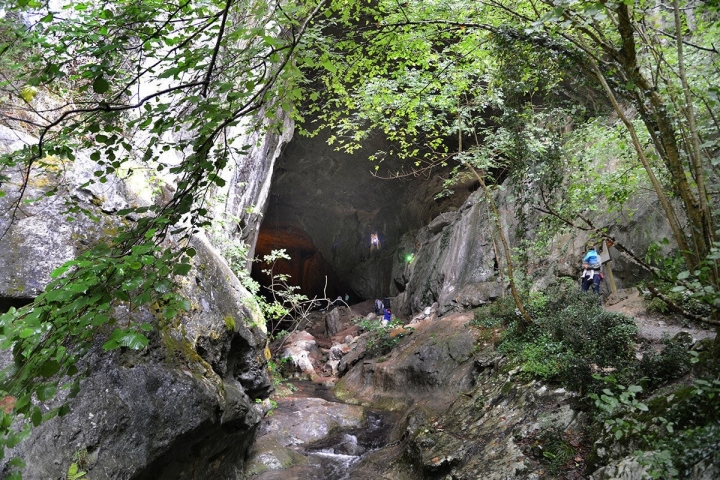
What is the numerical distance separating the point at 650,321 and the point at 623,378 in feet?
12.9

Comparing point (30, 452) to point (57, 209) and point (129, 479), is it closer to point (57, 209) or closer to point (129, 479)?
point (129, 479)

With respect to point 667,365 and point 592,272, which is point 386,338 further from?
point 667,365

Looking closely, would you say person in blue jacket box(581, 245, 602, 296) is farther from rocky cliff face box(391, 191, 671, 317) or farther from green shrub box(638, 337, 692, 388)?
green shrub box(638, 337, 692, 388)

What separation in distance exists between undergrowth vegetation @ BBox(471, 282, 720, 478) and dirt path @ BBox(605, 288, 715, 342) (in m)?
0.61

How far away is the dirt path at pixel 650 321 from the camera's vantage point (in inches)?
286

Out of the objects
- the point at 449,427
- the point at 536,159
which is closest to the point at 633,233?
the point at 536,159

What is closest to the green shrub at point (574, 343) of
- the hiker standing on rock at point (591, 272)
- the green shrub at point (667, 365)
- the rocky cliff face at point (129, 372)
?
the green shrub at point (667, 365)

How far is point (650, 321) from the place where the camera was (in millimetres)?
8523

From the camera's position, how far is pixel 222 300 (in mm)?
6578

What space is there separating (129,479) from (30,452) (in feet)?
2.88

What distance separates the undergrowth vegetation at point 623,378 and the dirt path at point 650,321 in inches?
24.1

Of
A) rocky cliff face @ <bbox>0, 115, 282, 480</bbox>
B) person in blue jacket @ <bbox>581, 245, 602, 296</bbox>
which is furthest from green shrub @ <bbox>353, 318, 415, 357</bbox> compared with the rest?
rocky cliff face @ <bbox>0, 115, 282, 480</bbox>

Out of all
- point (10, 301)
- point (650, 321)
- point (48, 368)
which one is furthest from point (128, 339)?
point (650, 321)

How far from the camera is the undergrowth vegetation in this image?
10.3 ft
